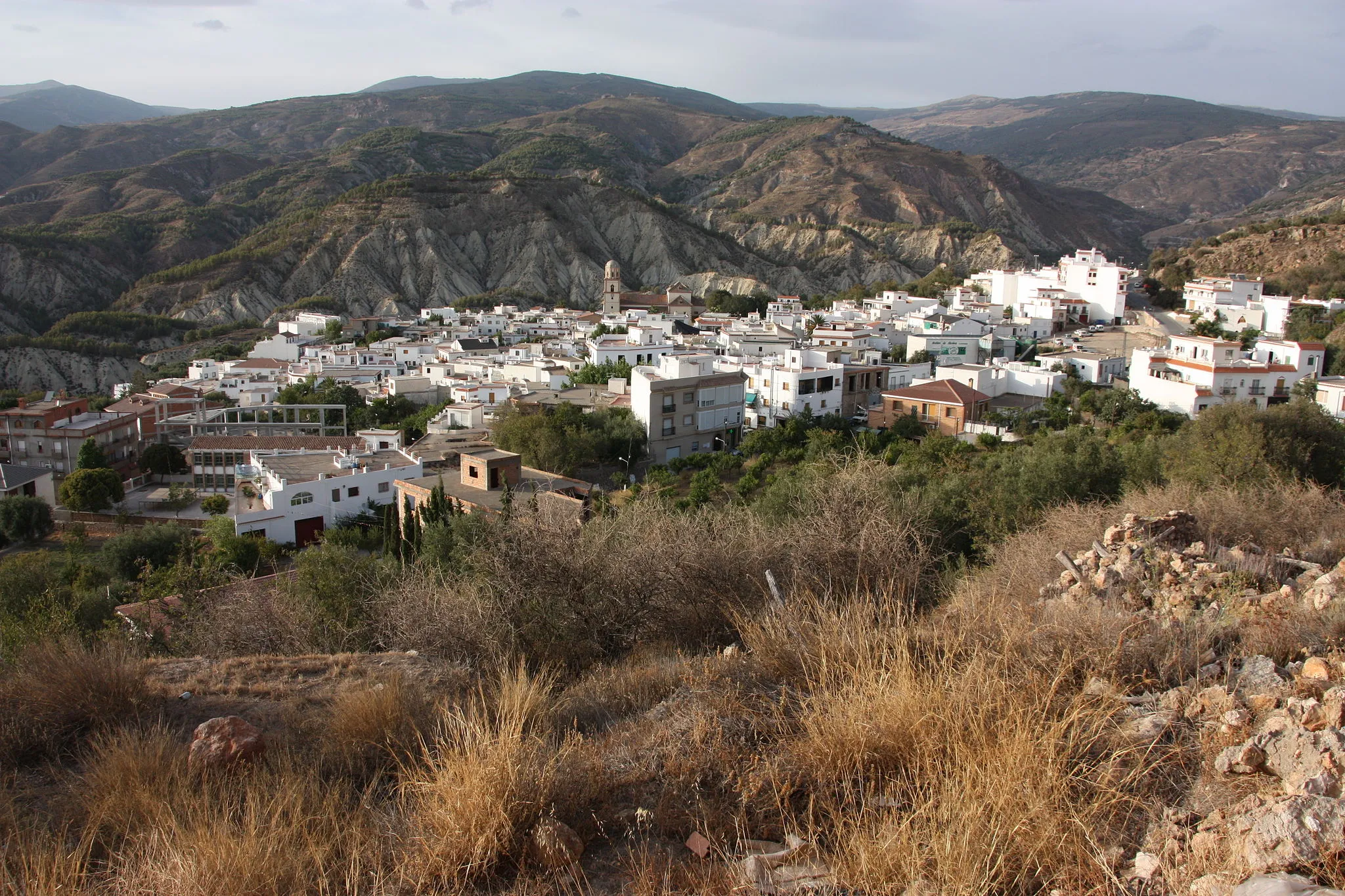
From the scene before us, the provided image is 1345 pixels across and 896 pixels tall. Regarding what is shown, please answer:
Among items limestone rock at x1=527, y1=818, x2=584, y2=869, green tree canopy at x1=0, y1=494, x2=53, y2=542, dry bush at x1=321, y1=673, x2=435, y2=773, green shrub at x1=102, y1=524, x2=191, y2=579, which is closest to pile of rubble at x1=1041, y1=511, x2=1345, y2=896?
limestone rock at x1=527, y1=818, x2=584, y2=869

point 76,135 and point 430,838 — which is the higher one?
point 76,135

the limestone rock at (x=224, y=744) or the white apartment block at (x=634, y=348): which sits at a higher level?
the limestone rock at (x=224, y=744)

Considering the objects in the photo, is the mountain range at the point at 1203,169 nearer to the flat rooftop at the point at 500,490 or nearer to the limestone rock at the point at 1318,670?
the flat rooftop at the point at 500,490

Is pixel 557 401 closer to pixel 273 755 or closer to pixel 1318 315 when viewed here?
pixel 273 755

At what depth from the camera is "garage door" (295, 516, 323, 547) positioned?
72.8ft

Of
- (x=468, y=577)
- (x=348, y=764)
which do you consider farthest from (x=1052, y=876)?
(x=468, y=577)

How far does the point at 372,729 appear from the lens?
12.9 ft

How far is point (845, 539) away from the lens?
7.53 m

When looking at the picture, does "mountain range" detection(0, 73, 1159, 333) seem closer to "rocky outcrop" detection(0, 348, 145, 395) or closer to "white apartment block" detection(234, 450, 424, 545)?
"rocky outcrop" detection(0, 348, 145, 395)

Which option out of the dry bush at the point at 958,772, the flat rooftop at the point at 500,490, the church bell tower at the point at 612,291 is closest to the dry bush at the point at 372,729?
the dry bush at the point at 958,772

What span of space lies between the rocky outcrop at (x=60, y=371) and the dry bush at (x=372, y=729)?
181ft

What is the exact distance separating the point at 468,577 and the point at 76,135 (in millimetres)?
157893

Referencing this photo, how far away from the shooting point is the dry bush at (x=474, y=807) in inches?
114

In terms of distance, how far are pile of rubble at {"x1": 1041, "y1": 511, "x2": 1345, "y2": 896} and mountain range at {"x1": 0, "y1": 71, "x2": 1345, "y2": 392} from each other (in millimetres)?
69443
